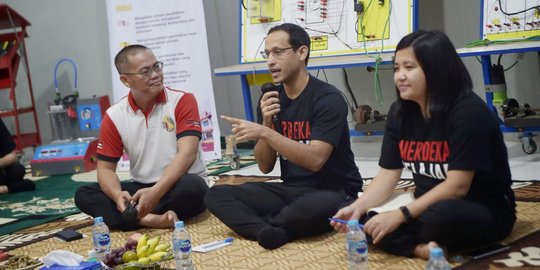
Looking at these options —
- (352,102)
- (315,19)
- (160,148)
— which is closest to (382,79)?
(352,102)

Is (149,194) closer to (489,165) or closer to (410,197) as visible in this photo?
(410,197)

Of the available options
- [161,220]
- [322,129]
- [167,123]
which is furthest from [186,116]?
[322,129]

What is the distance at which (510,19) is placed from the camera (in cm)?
444

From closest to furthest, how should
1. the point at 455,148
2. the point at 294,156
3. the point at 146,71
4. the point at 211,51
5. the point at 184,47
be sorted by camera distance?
1. the point at 455,148
2. the point at 294,156
3. the point at 146,71
4. the point at 184,47
5. the point at 211,51

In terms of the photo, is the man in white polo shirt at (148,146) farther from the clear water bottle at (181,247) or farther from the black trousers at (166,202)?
the clear water bottle at (181,247)

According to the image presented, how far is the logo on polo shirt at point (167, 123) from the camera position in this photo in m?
3.50

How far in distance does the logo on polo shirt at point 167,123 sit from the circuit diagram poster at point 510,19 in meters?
2.14

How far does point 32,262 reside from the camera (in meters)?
2.91

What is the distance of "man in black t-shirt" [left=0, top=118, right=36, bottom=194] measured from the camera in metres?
4.93

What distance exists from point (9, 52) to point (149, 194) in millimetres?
4094

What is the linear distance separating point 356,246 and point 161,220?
134 cm

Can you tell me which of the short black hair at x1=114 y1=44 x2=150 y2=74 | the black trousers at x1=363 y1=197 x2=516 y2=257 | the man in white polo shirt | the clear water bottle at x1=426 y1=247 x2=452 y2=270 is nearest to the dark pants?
the man in white polo shirt

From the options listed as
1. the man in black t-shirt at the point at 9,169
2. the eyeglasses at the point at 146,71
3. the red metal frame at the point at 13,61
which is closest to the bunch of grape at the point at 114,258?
the eyeglasses at the point at 146,71

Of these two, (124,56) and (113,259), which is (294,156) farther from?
(124,56)
